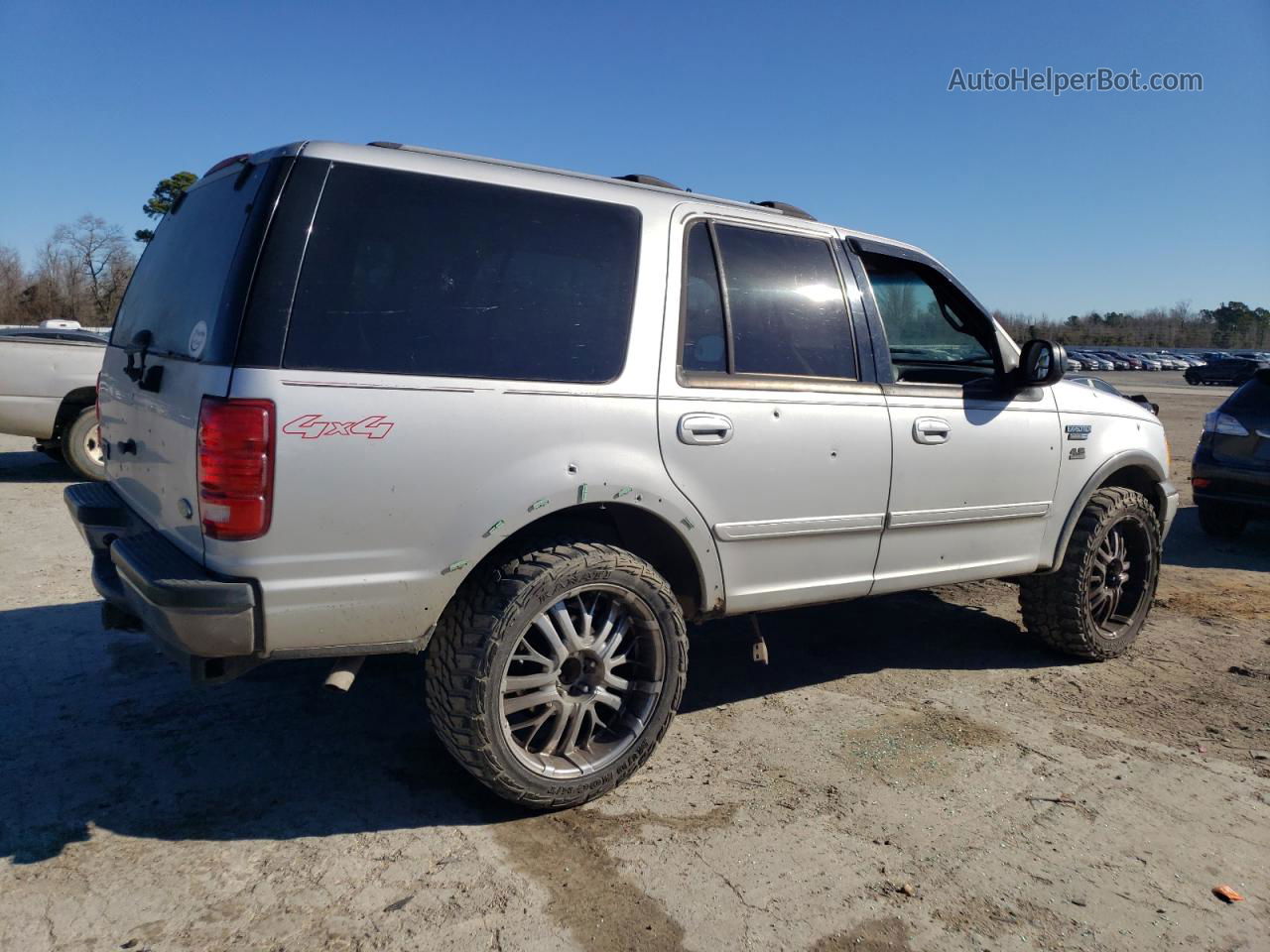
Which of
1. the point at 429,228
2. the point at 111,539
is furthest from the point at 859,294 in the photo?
the point at 111,539

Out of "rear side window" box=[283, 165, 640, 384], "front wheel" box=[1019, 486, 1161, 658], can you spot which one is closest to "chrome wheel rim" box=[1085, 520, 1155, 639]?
"front wheel" box=[1019, 486, 1161, 658]

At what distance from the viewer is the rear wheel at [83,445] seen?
29.7 feet

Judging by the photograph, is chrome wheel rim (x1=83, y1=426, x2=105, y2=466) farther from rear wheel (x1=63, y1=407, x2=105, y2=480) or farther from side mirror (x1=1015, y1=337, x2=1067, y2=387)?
side mirror (x1=1015, y1=337, x2=1067, y2=387)

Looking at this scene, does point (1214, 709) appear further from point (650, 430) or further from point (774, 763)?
point (650, 430)

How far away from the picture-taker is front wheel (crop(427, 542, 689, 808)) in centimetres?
303

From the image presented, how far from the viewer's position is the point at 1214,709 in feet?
14.6

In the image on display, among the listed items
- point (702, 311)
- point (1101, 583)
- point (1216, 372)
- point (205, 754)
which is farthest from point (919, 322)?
point (1216, 372)

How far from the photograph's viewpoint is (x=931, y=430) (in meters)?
4.13

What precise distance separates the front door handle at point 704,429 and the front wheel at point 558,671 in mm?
470

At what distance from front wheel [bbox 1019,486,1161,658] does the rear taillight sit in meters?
3.91

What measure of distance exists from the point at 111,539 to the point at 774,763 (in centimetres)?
257

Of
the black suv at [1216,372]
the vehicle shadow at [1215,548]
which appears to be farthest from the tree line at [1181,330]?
the vehicle shadow at [1215,548]

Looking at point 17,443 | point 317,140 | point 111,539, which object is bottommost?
point 17,443

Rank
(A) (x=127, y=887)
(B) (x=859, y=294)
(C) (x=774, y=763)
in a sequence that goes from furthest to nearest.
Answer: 1. (B) (x=859, y=294)
2. (C) (x=774, y=763)
3. (A) (x=127, y=887)
